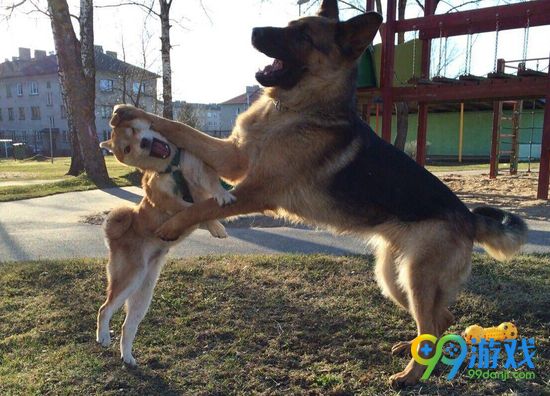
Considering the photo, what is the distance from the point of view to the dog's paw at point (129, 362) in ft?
12.3

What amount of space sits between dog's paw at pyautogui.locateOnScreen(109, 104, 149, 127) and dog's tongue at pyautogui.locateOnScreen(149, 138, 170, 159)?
253 mm

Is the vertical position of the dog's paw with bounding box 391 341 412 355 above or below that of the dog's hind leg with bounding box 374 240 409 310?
below

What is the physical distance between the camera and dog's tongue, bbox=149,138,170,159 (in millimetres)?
3459

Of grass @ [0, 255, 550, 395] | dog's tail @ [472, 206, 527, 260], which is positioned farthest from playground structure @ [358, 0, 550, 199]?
dog's tail @ [472, 206, 527, 260]

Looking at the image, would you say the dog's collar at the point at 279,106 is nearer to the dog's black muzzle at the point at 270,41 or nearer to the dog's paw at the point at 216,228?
the dog's black muzzle at the point at 270,41

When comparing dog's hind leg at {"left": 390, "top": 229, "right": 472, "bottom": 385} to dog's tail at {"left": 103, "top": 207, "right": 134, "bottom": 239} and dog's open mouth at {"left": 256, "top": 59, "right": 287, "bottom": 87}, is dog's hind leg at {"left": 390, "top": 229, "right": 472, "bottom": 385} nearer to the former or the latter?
dog's open mouth at {"left": 256, "top": 59, "right": 287, "bottom": 87}

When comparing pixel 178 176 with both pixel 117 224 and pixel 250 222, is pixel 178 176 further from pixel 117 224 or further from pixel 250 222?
pixel 250 222

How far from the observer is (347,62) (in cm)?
370

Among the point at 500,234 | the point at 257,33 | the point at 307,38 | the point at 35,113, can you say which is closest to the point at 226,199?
the point at 257,33

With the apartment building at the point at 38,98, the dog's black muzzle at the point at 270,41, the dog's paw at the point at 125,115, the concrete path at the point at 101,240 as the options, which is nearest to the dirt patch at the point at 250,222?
the concrete path at the point at 101,240

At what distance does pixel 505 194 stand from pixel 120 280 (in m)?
11.8

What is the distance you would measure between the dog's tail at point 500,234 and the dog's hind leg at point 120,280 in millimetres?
2788

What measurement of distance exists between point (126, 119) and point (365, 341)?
2.80m

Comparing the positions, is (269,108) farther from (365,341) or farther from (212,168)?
(365,341)
